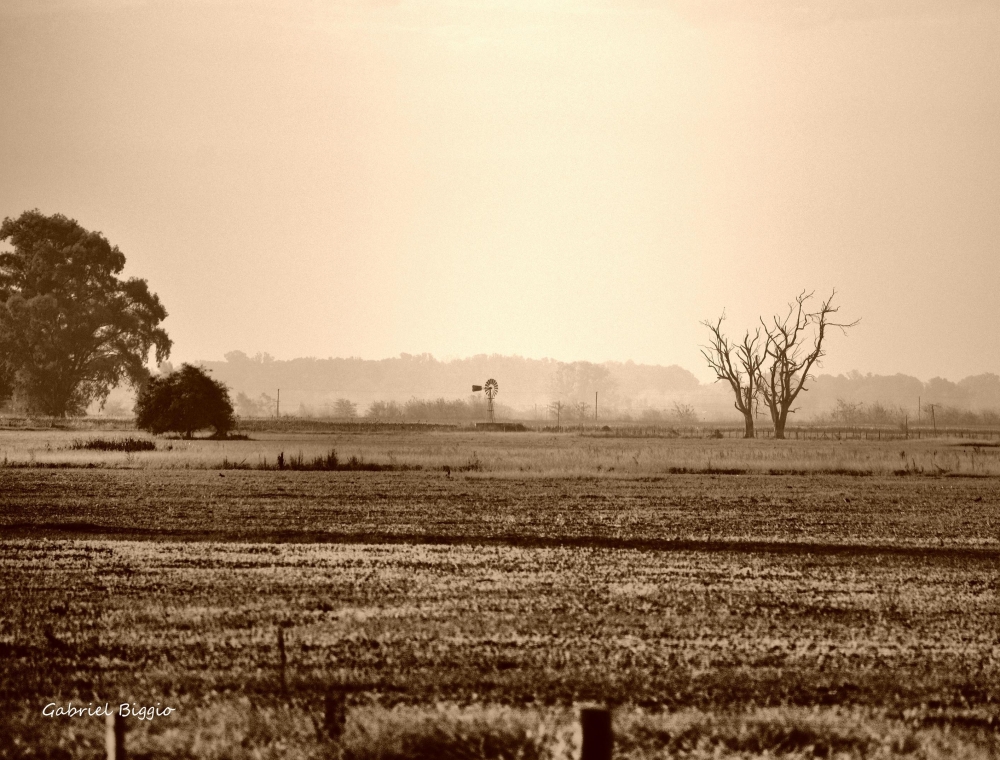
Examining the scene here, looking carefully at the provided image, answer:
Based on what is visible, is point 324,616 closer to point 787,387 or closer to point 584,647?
point 584,647

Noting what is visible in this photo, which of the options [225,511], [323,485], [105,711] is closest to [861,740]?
[105,711]

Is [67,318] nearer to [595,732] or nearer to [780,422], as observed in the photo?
[780,422]

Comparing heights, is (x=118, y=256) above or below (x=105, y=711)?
above

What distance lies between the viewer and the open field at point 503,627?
7859mm

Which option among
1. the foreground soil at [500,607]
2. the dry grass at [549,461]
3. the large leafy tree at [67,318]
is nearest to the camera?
the foreground soil at [500,607]

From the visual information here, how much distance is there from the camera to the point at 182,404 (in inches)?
2312

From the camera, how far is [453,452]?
47.4 metres

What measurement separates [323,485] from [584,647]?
2201 centimetres

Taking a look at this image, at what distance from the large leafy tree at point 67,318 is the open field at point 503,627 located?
59448 mm

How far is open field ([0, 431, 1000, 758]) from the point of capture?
25.8 feet

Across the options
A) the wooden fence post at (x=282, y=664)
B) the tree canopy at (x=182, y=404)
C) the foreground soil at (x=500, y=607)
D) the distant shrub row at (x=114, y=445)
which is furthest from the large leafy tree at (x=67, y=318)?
the wooden fence post at (x=282, y=664)

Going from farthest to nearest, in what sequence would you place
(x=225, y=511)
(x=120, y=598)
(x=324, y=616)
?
(x=225, y=511) → (x=120, y=598) → (x=324, y=616)

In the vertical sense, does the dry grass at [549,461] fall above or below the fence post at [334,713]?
above

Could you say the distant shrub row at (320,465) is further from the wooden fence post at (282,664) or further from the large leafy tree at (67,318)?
the large leafy tree at (67,318)
